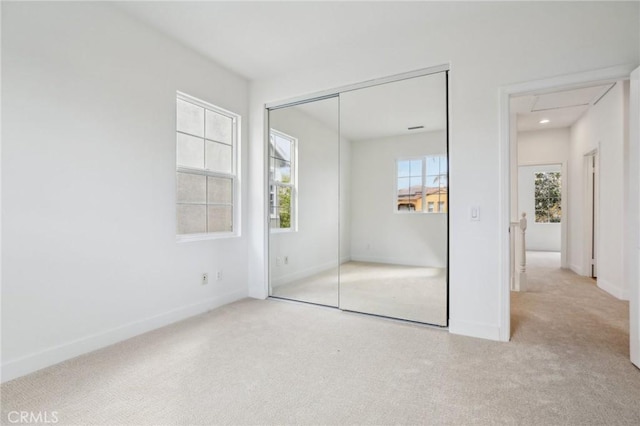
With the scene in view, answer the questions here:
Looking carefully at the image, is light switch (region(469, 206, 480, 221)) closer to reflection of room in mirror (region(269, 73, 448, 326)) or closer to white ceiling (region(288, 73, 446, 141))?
reflection of room in mirror (region(269, 73, 448, 326))

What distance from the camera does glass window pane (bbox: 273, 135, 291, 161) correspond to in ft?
12.9

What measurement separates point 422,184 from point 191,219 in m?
2.36

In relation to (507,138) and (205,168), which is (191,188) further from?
(507,138)

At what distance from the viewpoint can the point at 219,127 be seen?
3604 mm

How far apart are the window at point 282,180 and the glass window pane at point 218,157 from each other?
1.63 ft

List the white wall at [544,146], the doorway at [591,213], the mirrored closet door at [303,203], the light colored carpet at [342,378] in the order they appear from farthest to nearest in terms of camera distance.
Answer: the white wall at [544,146] → the doorway at [591,213] → the mirrored closet door at [303,203] → the light colored carpet at [342,378]

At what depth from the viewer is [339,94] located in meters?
3.40

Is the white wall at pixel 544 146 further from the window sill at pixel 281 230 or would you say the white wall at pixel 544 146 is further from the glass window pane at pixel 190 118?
the glass window pane at pixel 190 118

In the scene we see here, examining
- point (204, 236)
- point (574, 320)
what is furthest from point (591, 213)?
point (204, 236)

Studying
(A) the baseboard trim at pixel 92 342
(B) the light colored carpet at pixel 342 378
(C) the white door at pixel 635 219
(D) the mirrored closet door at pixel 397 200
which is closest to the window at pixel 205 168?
(A) the baseboard trim at pixel 92 342

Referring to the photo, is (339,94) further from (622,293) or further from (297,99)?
(622,293)

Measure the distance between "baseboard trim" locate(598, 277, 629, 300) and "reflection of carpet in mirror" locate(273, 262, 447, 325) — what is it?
8.44 feet

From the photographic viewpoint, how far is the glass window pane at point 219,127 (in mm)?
3479

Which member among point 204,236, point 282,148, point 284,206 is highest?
point 282,148
